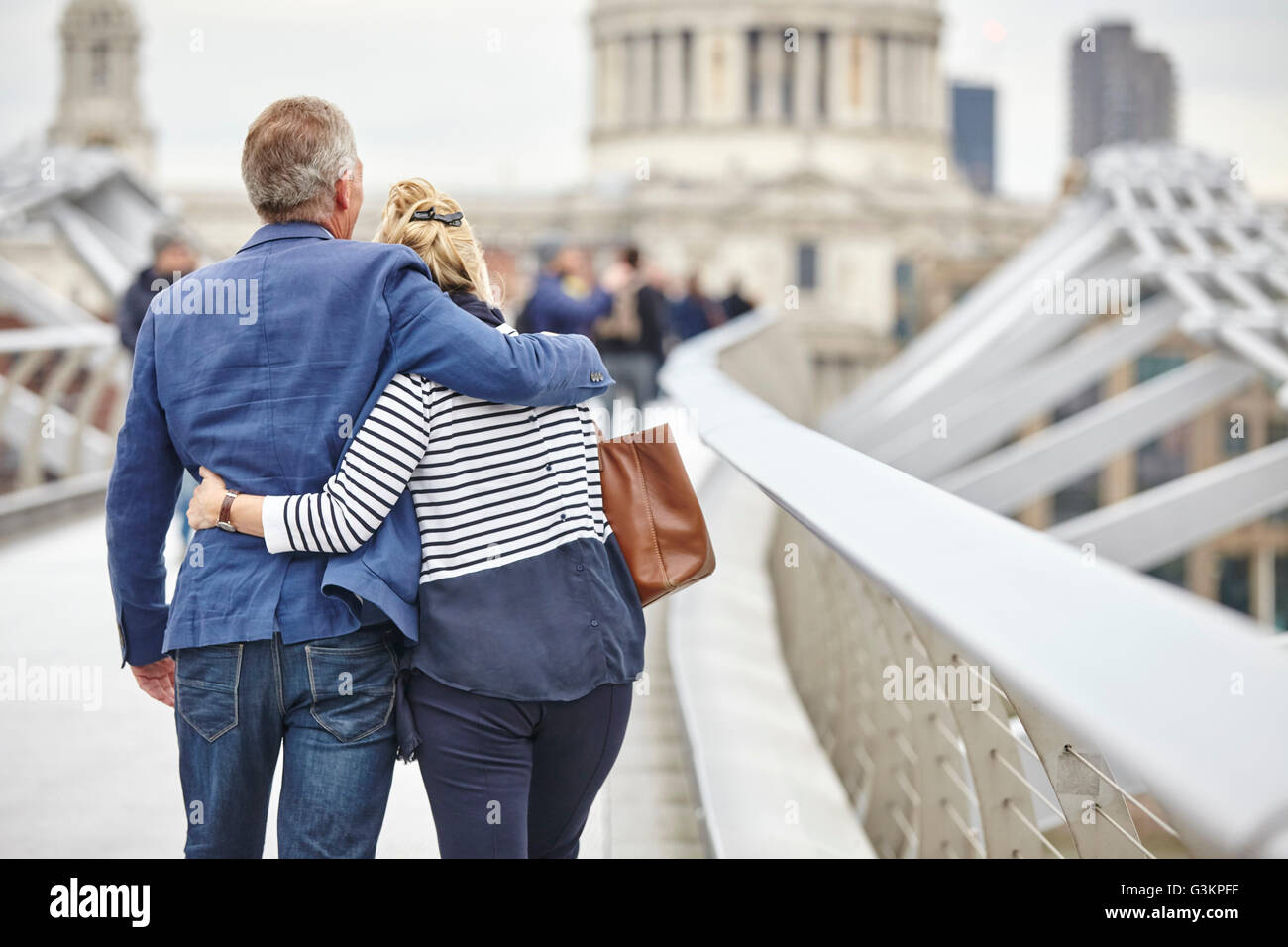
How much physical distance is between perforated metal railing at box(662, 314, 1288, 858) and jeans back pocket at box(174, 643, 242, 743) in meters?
0.77

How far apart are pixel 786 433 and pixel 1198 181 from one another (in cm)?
1940

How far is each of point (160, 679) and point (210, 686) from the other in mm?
299

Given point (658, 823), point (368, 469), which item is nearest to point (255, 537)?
point (368, 469)

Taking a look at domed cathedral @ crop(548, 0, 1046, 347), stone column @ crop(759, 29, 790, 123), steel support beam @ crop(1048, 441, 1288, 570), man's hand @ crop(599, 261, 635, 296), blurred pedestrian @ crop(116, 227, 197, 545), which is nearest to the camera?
blurred pedestrian @ crop(116, 227, 197, 545)

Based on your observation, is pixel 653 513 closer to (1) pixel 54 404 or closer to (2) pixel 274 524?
(2) pixel 274 524

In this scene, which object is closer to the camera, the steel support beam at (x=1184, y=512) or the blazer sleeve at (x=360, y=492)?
the blazer sleeve at (x=360, y=492)

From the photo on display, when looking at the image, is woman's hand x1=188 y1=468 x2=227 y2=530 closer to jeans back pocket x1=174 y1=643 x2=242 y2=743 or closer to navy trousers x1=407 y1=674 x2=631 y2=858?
jeans back pocket x1=174 y1=643 x2=242 y2=743

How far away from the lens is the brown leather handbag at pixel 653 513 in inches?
99.6

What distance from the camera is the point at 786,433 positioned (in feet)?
9.51

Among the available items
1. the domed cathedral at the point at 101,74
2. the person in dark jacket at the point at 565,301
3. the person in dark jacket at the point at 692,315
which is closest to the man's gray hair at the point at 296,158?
the person in dark jacket at the point at 565,301

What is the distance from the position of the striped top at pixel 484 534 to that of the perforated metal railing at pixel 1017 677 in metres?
0.31

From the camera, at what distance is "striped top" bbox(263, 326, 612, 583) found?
2.29m

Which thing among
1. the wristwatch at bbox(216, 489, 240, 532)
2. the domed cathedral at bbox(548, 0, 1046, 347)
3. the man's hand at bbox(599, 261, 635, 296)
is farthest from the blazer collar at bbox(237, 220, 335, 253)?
the domed cathedral at bbox(548, 0, 1046, 347)

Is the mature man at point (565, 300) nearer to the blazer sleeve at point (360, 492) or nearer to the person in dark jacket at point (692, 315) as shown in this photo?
the person in dark jacket at point (692, 315)
